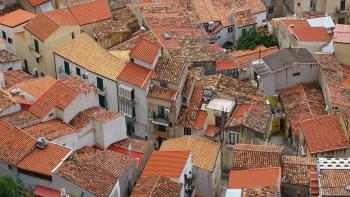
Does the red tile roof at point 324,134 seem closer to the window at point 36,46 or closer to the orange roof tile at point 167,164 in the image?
the orange roof tile at point 167,164

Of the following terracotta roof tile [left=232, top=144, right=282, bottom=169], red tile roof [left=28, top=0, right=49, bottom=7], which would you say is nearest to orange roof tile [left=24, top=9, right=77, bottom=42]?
red tile roof [left=28, top=0, right=49, bottom=7]

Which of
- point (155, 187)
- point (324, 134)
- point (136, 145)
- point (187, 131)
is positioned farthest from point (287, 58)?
point (155, 187)

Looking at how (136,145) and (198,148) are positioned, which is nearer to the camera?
(198,148)

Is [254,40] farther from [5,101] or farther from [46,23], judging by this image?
[5,101]

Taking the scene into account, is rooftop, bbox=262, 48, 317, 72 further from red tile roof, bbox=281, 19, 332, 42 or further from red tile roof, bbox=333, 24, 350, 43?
red tile roof, bbox=281, 19, 332, 42

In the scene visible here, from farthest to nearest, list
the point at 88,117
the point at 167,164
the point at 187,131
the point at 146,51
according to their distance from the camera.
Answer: the point at 146,51 < the point at 187,131 < the point at 88,117 < the point at 167,164

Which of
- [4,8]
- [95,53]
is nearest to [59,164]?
[95,53]
